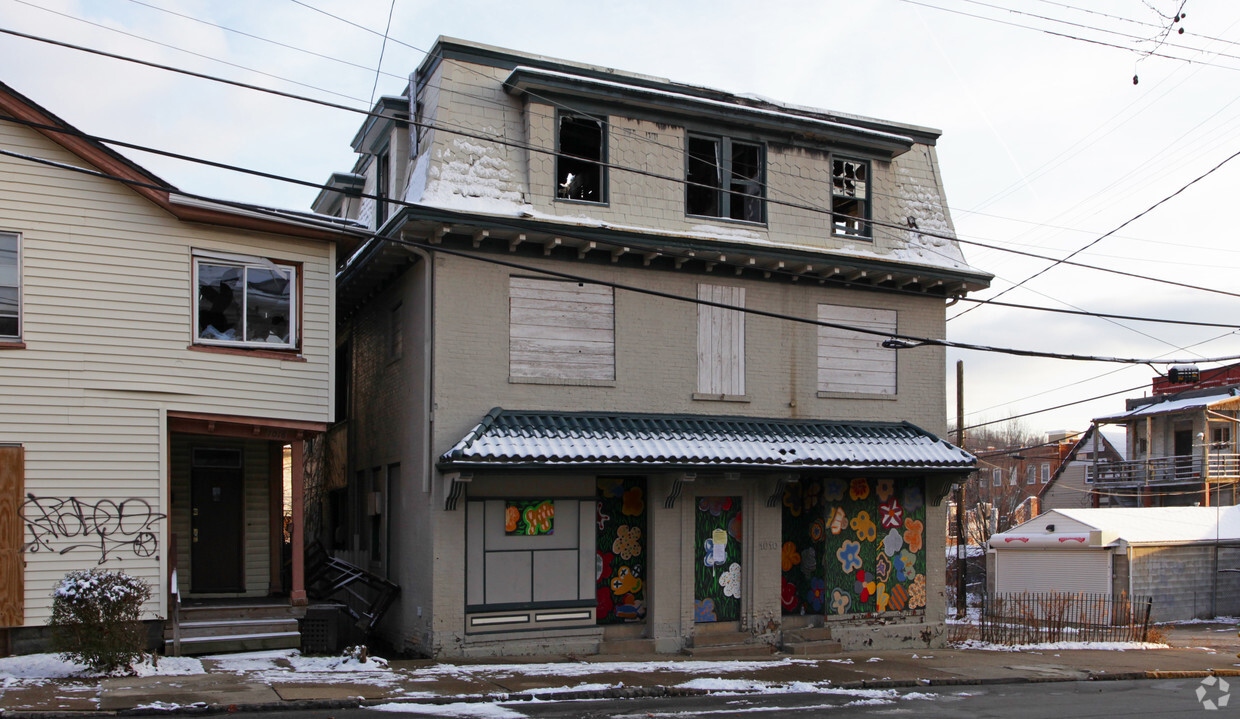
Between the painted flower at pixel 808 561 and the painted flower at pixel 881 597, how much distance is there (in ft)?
4.32

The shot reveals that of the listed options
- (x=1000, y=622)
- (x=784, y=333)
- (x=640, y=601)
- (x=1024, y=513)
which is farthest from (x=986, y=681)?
(x=1024, y=513)

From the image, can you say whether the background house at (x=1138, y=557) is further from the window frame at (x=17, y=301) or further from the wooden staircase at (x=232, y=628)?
the window frame at (x=17, y=301)

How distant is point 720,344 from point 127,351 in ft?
31.3

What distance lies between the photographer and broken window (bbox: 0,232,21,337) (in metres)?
14.6

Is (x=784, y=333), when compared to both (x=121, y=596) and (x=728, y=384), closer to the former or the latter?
(x=728, y=384)

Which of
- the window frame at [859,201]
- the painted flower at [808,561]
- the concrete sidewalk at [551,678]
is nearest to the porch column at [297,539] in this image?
the concrete sidewalk at [551,678]

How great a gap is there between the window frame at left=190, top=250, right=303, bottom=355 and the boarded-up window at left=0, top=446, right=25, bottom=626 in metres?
2.86

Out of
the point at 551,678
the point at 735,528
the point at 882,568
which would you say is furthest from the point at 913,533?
the point at 551,678

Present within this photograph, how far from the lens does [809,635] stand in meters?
18.4

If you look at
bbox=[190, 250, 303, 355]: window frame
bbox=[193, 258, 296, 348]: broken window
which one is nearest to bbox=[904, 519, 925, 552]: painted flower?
bbox=[190, 250, 303, 355]: window frame

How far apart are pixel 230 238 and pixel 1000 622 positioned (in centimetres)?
1828

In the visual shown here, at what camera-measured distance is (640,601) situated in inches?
692

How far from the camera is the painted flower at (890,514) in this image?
19406 mm

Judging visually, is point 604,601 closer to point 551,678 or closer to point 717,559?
point 717,559
